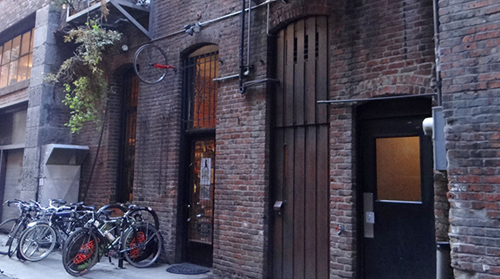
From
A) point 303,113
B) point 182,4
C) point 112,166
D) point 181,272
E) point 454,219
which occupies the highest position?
point 182,4

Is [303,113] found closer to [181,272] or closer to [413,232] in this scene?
[413,232]

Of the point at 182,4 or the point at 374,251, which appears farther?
the point at 182,4

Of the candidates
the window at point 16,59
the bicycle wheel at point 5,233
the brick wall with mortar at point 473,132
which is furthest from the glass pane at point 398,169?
the window at point 16,59

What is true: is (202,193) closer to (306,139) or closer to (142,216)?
(142,216)

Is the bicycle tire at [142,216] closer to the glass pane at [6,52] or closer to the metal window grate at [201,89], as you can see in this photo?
the metal window grate at [201,89]

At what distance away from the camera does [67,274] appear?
7176 mm

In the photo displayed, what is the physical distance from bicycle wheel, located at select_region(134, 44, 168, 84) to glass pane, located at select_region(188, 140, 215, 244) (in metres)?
1.69

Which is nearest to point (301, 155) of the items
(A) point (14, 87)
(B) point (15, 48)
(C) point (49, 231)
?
(C) point (49, 231)

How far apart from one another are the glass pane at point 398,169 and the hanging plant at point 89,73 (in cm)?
634

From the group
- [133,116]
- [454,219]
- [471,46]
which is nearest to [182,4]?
[133,116]

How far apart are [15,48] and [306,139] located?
11.5 meters

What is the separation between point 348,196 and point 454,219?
1.60 metres

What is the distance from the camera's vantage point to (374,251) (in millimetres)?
5617

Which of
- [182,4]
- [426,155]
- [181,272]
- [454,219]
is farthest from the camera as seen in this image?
[182,4]
